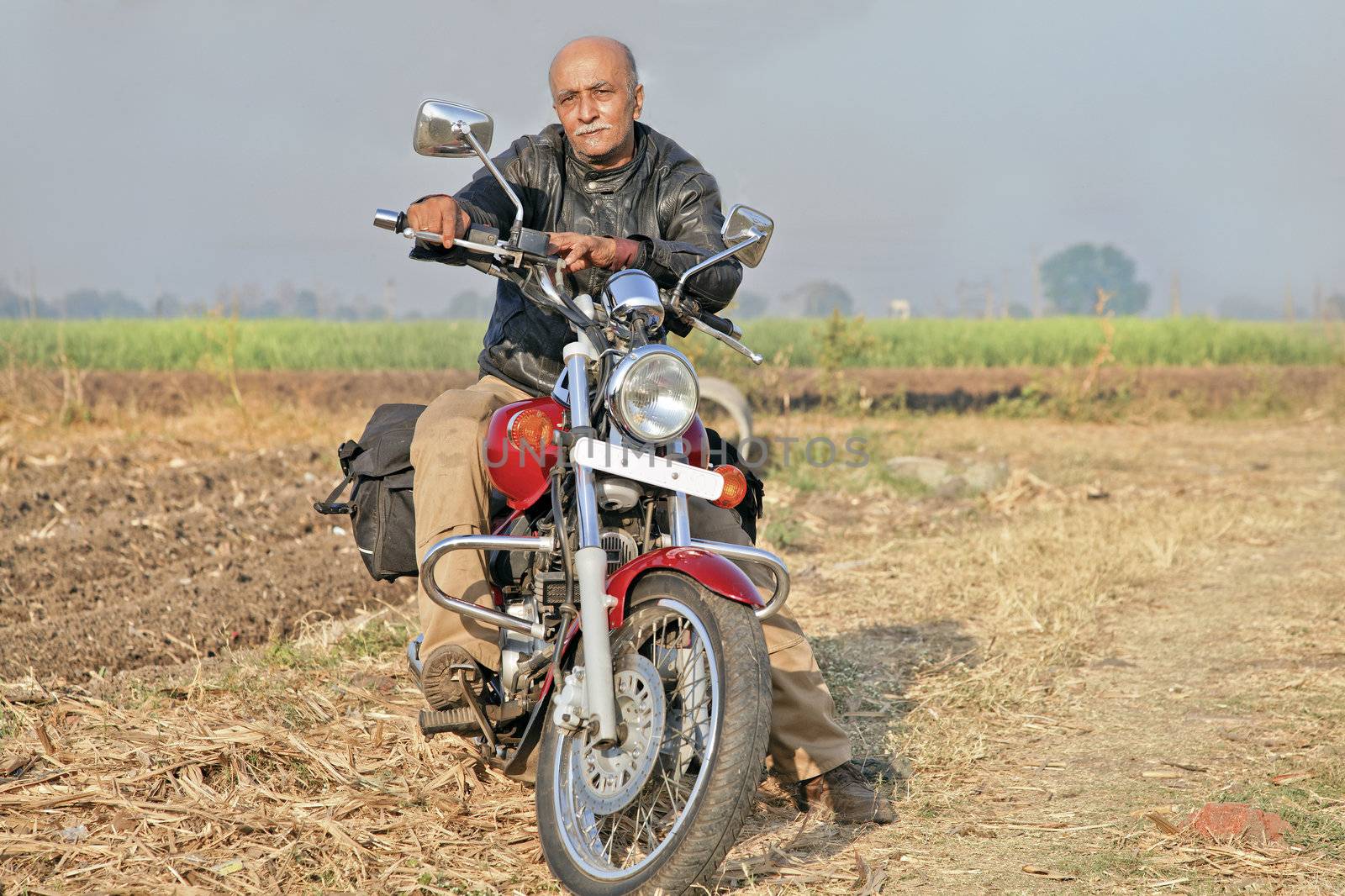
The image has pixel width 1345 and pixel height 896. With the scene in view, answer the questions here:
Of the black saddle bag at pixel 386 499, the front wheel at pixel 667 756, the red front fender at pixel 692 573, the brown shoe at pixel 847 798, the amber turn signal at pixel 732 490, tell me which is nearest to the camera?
the front wheel at pixel 667 756

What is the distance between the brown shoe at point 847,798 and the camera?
10.6ft

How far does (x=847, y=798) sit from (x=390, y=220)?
71.2 inches

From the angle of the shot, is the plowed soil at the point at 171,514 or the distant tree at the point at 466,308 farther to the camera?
the distant tree at the point at 466,308

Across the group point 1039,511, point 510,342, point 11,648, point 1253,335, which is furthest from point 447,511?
point 1253,335

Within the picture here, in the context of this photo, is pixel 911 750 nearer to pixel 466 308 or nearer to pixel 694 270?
pixel 694 270

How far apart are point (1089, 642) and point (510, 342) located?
2840mm

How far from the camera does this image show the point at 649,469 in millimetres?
2594

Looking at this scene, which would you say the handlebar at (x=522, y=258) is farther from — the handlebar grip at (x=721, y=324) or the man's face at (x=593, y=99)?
the man's face at (x=593, y=99)

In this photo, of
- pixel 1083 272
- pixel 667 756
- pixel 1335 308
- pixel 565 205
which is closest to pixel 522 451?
pixel 667 756

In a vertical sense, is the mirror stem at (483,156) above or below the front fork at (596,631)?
above

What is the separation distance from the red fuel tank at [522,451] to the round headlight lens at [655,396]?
38 cm

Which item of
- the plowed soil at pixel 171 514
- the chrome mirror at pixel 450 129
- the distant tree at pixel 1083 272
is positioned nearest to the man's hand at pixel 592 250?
the chrome mirror at pixel 450 129

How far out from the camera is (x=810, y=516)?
26.5ft

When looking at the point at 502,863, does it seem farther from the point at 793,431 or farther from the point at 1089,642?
the point at 793,431
